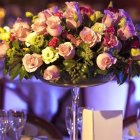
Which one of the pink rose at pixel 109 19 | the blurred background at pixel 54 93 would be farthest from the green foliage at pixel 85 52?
the blurred background at pixel 54 93

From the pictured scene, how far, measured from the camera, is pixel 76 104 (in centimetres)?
169

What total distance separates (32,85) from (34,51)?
2391 mm

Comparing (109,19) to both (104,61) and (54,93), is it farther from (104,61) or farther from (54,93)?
(54,93)

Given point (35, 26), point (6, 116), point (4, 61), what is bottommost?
point (6, 116)

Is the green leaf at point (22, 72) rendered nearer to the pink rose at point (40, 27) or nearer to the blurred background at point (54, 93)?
the pink rose at point (40, 27)

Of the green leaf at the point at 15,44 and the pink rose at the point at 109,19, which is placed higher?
the pink rose at the point at 109,19

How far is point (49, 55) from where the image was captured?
1.51 m

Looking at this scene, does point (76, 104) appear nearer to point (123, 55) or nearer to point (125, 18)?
point (123, 55)

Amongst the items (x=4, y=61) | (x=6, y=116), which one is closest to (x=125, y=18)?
(x=4, y=61)

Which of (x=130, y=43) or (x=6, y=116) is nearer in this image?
(x=130, y=43)

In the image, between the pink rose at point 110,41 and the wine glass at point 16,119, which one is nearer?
the pink rose at point 110,41

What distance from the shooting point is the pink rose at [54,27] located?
152cm

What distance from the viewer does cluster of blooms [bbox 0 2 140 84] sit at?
151 cm

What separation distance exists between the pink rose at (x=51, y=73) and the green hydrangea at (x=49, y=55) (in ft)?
0.08
